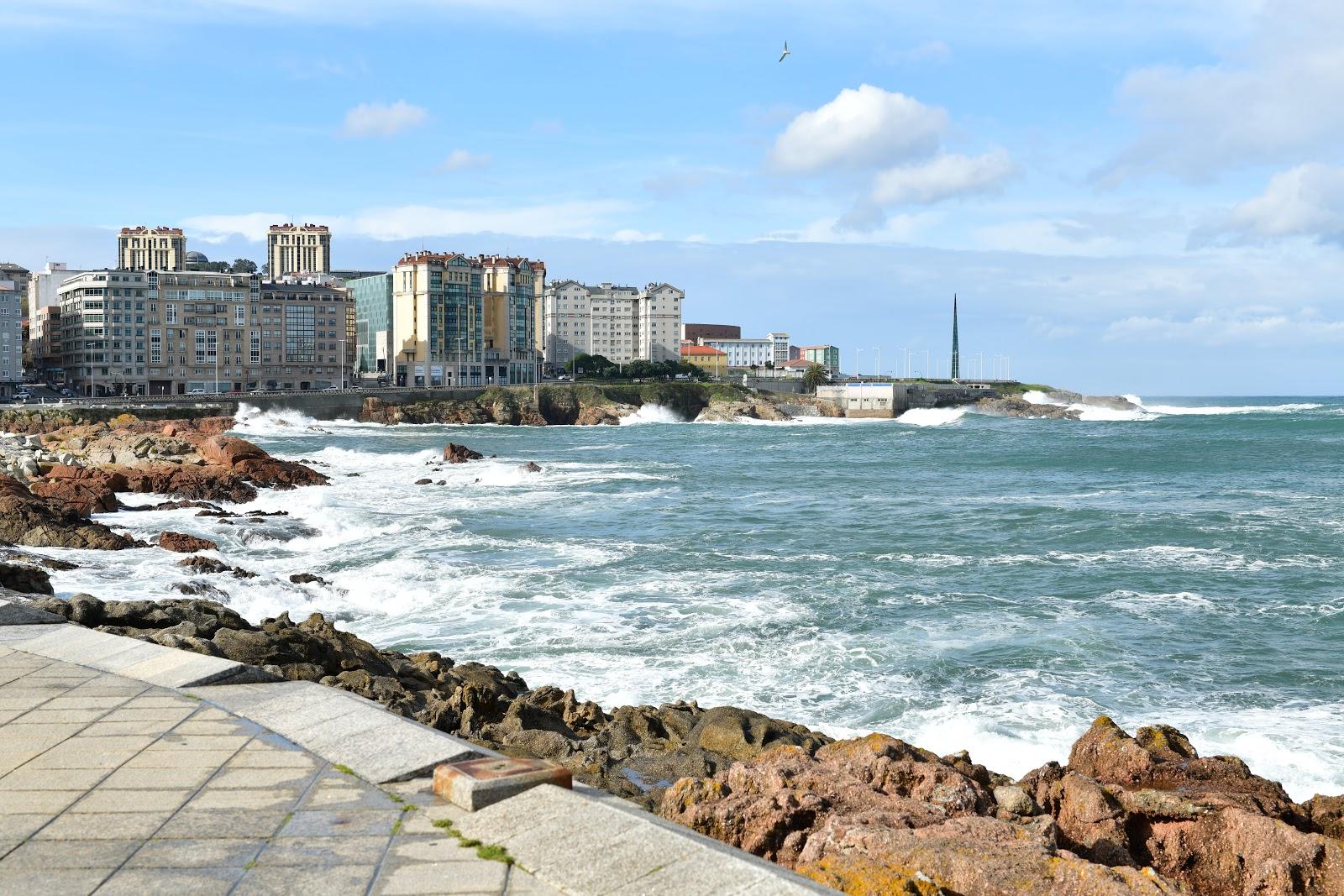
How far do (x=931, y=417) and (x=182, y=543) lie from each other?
395ft

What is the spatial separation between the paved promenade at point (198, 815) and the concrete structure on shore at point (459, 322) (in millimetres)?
146371

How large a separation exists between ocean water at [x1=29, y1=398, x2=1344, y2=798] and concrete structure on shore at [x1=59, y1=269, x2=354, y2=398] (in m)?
100

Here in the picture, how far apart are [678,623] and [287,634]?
7735mm

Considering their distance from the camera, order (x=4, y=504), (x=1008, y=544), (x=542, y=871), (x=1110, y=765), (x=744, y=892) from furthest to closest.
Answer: (x=1008, y=544) < (x=4, y=504) < (x=1110, y=765) < (x=542, y=871) < (x=744, y=892)

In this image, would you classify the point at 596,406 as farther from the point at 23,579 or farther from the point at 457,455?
the point at 23,579

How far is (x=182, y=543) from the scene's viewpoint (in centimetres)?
2589

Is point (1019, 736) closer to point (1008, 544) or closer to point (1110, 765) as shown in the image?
point (1110, 765)

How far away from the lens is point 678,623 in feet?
65.2

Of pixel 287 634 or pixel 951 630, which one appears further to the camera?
pixel 951 630

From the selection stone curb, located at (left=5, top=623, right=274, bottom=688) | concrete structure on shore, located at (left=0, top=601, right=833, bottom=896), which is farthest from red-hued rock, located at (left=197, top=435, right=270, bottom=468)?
concrete structure on shore, located at (left=0, top=601, right=833, bottom=896)

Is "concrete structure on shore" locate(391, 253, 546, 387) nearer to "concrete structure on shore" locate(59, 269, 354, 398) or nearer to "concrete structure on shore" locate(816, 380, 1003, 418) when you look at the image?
"concrete structure on shore" locate(59, 269, 354, 398)

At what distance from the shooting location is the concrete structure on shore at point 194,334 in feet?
447

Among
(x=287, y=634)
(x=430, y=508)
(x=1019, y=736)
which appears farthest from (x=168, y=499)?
(x=1019, y=736)

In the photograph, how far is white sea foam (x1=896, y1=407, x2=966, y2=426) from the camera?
5098 inches
